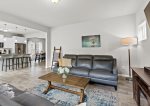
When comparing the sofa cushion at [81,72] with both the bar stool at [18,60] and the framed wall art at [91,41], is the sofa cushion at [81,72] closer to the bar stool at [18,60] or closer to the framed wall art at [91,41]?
the framed wall art at [91,41]

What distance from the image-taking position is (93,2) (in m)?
2.97

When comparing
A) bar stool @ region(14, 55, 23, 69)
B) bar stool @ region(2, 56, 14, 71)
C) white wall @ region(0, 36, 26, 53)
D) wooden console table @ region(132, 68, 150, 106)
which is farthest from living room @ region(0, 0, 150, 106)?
white wall @ region(0, 36, 26, 53)

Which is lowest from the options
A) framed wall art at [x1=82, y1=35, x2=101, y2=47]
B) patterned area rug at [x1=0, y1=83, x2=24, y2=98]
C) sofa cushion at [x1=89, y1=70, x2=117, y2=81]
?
sofa cushion at [x1=89, y1=70, x2=117, y2=81]

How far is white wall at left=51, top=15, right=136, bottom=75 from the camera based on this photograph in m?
4.16

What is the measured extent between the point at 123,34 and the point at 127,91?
2.46 meters

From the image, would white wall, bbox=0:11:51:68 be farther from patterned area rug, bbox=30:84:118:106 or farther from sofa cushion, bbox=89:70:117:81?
sofa cushion, bbox=89:70:117:81

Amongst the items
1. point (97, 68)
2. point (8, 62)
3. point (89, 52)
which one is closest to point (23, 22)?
point (8, 62)

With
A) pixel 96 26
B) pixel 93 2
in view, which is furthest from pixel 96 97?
pixel 96 26

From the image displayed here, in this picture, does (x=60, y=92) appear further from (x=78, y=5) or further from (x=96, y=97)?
(x=78, y=5)

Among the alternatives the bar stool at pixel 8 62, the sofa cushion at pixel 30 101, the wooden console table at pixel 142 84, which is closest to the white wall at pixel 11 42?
the bar stool at pixel 8 62

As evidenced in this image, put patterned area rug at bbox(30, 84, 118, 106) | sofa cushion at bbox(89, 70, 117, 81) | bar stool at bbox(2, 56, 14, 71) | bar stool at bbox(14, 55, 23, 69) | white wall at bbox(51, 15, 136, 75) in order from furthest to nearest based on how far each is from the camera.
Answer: bar stool at bbox(14, 55, 23, 69) < bar stool at bbox(2, 56, 14, 71) < white wall at bbox(51, 15, 136, 75) < sofa cushion at bbox(89, 70, 117, 81) < patterned area rug at bbox(30, 84, 118, 106)

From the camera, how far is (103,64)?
11.9 feet

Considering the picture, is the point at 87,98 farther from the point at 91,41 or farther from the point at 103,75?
the point at 91,41

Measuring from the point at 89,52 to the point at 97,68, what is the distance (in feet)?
4.78
